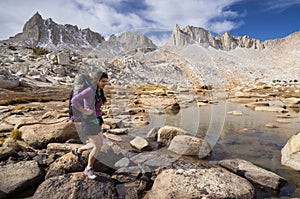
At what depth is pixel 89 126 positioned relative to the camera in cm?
360

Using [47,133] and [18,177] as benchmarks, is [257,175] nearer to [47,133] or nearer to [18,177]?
[18,177]

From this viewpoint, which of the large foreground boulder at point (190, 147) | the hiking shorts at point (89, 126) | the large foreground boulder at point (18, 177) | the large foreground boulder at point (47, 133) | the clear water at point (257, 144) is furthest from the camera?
the large foreground boulder at point (190, 147)

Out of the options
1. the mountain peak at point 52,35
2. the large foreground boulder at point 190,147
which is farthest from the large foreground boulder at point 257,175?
the mountain peak at point 52,35

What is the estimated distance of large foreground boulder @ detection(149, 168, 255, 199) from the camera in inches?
144

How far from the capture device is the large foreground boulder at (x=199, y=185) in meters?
3.66

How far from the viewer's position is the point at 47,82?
2358 centimetres

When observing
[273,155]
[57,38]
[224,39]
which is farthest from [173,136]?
[224,39]

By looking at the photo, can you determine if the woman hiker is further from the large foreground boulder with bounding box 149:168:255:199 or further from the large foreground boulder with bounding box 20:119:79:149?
the large foreground boulder with bounding box 20:119:79:149

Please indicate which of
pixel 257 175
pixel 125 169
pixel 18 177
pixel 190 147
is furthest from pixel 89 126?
pixel 257 175

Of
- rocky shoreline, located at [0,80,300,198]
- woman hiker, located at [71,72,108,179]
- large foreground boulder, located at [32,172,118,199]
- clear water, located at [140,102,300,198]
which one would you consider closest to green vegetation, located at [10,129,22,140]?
rocky shoreline, located at [0,80,300,198]

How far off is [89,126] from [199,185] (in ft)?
6.88

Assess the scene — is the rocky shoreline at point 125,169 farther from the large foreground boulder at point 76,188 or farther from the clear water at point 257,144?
the clear water at point 257,144

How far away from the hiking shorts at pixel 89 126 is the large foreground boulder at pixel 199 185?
1510 millimetres

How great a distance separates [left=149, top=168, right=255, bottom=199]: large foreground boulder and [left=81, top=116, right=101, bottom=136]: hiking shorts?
1510mm
